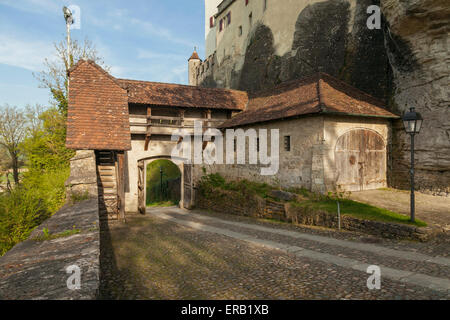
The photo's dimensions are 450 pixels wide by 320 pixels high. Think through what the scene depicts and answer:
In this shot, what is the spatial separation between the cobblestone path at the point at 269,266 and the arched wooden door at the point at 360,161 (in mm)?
4482

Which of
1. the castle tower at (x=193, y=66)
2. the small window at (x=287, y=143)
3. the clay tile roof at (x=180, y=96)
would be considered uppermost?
the castle tower at (x=193, y=66)

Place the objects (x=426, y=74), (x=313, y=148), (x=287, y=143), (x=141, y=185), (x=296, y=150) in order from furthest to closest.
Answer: (x=141, y=185), (x=287, y=143), (x=296, y=150), (x=313, y=148), (x=426, y=74)

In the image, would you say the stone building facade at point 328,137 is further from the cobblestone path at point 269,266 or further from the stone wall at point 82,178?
the stone wall at point 82,178

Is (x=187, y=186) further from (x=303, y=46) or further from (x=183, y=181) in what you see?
(x=303, y=46)

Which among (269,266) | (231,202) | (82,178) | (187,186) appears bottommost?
(231,202)

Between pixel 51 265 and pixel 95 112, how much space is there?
8.75 meters

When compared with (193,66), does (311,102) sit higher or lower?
lower

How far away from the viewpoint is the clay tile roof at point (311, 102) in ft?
41.5

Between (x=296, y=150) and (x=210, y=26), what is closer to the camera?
(x=296, y=150)

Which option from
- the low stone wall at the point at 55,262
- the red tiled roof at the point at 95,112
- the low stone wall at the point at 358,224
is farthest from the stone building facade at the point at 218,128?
the low stone wall at the point at 55,262

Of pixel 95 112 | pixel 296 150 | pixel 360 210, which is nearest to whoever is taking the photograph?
pixel 360 210

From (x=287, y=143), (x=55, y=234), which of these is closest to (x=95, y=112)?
(x=55, y=234)

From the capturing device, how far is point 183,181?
19531mm
